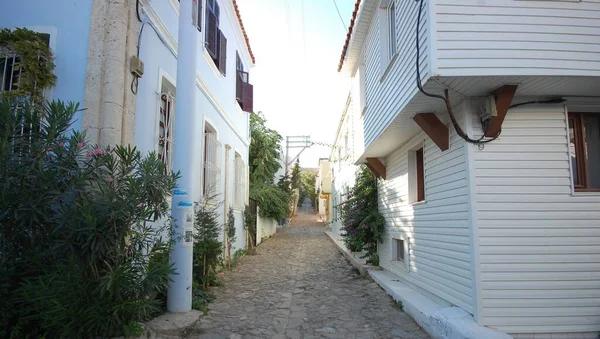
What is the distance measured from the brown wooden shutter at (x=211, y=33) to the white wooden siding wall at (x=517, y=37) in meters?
5.49

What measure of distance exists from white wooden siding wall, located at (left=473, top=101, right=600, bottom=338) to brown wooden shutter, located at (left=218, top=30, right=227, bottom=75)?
6.64m

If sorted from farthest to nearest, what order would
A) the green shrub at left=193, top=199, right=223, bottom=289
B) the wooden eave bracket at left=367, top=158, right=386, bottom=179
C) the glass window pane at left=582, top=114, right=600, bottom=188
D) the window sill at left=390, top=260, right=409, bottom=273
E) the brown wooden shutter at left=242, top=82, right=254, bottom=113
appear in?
the brown wooden shutter at left=242, top=82, right=254, bottom=113 < the wooden eave bracket at left=367, top=158, right=386, bottom=179 < the window sill at left=390, top=260, right=409, bottom=273 < the green shrub at left=193, top=199, right=223, bottom=289 < the glass window pane at left=582, top=114, right=600, bottom=188

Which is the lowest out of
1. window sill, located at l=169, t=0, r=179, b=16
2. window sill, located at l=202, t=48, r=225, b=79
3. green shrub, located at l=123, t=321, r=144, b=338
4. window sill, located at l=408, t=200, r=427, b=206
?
green shrub, located at l=123, t=321, r=144, b=338

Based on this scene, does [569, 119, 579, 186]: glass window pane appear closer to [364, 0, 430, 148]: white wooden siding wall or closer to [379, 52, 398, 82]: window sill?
[364, 0, 430, 148]: white wooden siding wall

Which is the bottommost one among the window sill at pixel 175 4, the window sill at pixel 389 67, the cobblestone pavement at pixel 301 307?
the cobblestone pavement at pixel 301 307

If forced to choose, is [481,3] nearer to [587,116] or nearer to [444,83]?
[444,83]

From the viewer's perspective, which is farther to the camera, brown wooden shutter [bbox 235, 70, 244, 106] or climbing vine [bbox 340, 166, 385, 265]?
brown wooden shutter [bbox 235, 70, 244, 106]

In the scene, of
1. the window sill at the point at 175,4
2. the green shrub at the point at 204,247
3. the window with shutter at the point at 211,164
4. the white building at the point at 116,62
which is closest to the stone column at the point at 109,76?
the white building at the point at 116,62

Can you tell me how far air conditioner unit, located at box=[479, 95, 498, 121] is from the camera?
4426 mm

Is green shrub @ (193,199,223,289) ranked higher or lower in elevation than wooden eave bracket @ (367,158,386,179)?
lower

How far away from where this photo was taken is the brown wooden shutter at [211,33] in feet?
27.6

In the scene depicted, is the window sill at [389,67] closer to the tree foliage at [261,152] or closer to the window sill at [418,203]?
the window sill at [418,203]

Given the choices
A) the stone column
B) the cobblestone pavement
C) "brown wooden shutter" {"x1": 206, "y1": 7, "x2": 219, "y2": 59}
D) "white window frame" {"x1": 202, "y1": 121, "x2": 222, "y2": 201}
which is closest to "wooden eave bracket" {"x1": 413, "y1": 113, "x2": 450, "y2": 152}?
the cobblestone pavement

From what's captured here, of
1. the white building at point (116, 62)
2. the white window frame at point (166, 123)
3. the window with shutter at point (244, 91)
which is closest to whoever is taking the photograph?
the white building at point (116, 62)
